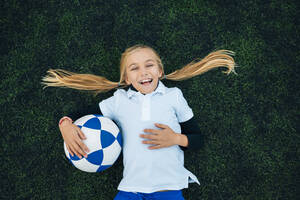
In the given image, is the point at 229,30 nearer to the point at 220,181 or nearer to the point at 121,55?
the point at 121,55

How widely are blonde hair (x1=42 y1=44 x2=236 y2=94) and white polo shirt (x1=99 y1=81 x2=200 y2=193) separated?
1.04 ft

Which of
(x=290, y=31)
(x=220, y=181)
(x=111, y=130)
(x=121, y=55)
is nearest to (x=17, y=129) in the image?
(x=111, y=130)

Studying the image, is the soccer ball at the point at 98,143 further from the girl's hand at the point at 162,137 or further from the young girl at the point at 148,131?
the girl's hand at the point at 162,137

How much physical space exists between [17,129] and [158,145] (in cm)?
172

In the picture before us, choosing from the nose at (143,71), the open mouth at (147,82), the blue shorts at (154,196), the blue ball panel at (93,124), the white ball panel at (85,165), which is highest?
the nose at (143,71)

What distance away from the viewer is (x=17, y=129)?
2.87m

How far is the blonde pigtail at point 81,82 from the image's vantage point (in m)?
2.84

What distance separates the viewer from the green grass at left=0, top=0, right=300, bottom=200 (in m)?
2.81

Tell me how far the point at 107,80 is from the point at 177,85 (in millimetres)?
834

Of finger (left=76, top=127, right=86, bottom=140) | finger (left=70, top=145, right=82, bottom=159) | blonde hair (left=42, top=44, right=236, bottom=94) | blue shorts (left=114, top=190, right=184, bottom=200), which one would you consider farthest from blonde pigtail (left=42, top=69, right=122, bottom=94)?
blue shorts (left=114, top=190, right=184, bottom=200)

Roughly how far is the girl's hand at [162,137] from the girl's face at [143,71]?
41 centimetres

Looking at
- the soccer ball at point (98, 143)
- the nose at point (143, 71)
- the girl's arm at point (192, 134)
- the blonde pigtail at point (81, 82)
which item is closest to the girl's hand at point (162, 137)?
the girl's arm at point (192, 134)

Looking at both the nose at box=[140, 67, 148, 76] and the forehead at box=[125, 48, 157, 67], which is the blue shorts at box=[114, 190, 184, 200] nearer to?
the nose at box=[140, 67, 148, 76]

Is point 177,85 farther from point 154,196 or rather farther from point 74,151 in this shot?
point 74,151
